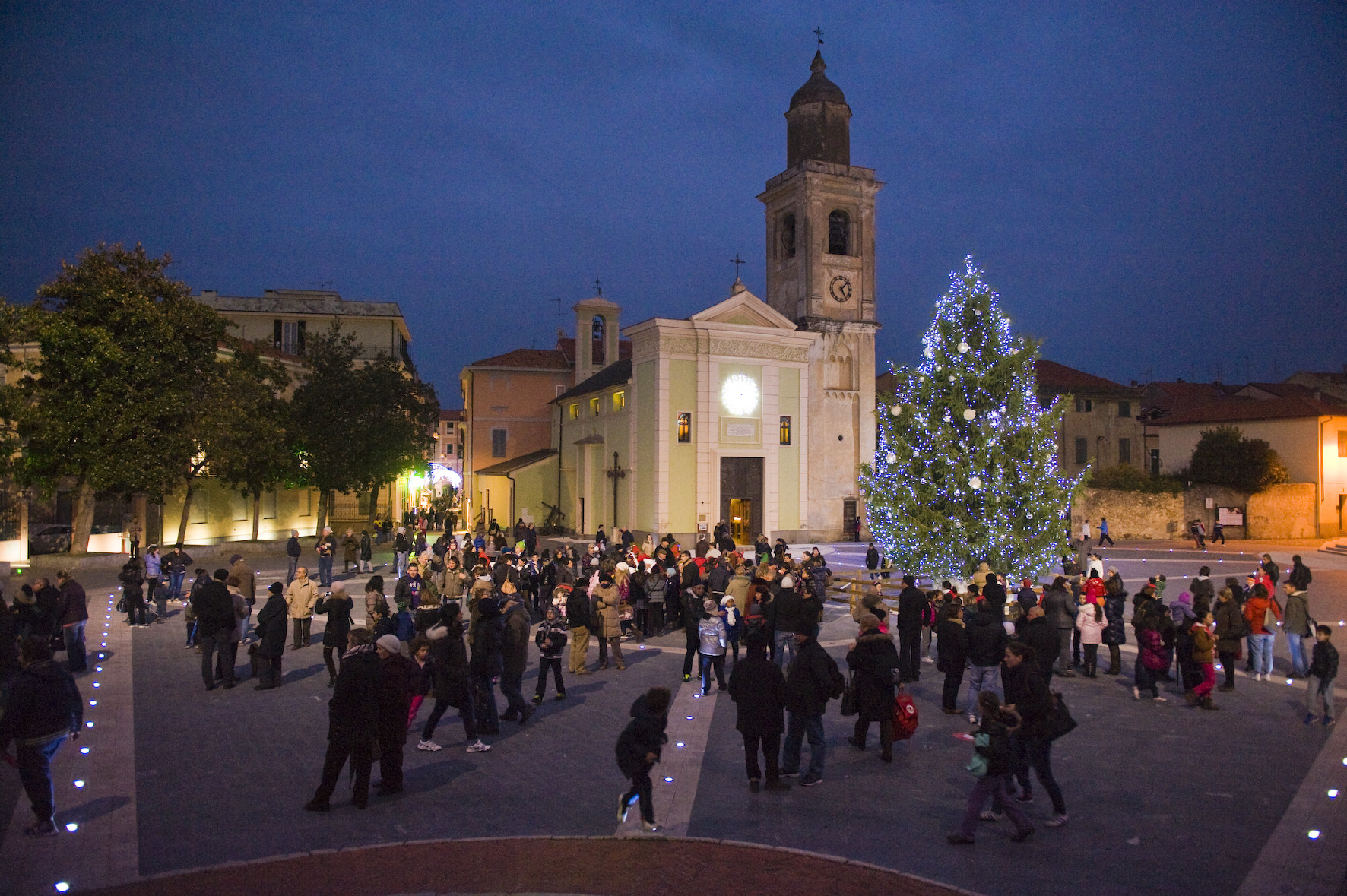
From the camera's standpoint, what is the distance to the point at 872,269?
41.6m

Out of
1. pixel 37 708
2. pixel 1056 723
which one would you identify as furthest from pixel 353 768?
pixel 1056 723

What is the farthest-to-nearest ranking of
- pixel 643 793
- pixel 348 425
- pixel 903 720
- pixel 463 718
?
1. pixel 348 425
2. pixel 463 718
3. pixel 903 720
4. pixel 643 793

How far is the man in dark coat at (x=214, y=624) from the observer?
11773mm

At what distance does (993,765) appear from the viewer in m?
6.59

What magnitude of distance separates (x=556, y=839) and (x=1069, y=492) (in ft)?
53.1

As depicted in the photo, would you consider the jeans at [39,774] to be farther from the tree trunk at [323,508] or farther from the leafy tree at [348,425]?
the tree trunk at [323,508]

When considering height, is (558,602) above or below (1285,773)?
above

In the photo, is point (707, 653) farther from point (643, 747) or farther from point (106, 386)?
point (106, 386)

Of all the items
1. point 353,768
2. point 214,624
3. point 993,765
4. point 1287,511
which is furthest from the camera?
point 1287,511

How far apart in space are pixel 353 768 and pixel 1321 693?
10.5m

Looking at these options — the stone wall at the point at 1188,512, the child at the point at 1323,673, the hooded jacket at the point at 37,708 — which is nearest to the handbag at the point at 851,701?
the child at the point at 1323,673

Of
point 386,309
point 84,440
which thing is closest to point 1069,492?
point 84,440

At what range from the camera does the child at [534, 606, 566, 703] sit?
10930 millimetres

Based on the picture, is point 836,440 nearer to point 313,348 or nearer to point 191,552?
point 313,348
